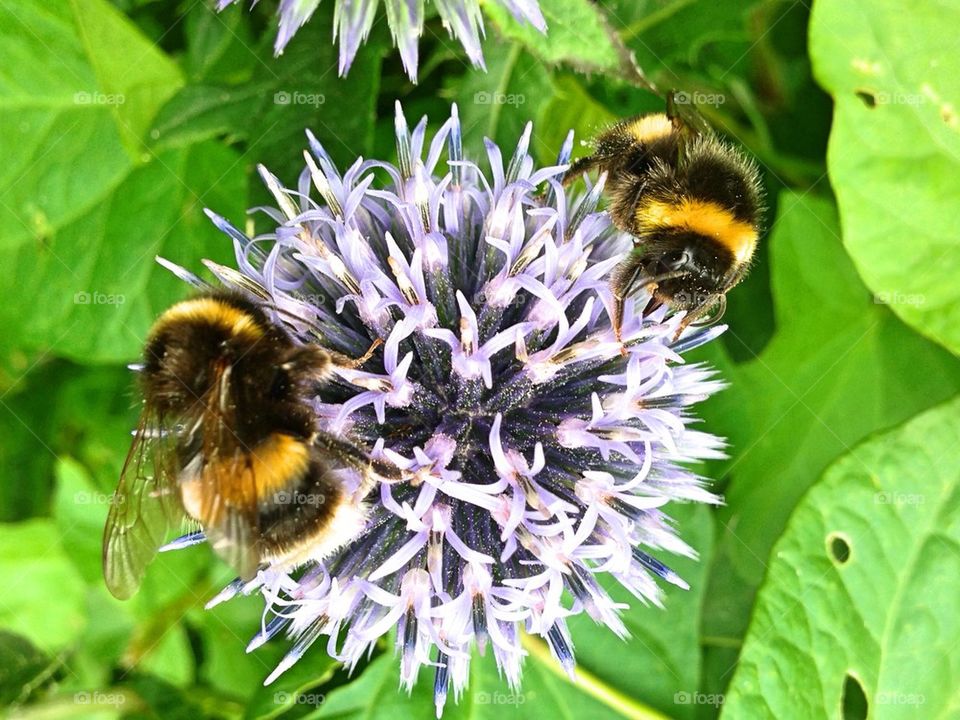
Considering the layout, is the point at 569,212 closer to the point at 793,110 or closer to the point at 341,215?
the point at 341,215

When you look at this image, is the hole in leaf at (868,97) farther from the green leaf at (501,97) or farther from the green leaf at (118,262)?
the green leaf at (118,262)

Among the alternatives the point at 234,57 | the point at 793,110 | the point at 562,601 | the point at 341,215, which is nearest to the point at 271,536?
the point at 341,215

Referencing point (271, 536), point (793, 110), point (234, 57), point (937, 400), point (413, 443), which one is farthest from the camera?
point (793, 110)

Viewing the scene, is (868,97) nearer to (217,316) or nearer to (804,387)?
(804,387)

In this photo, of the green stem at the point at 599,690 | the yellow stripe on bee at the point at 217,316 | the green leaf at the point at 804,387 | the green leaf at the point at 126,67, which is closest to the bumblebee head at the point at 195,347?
the yellow stripe on bee at the point at 217,316

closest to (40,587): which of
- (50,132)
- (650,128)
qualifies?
(50,132)

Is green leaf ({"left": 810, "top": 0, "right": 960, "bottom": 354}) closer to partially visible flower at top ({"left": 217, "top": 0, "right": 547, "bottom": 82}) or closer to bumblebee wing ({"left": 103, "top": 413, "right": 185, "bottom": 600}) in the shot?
partially visible flower at top ({"left": 217, "top": 0, "right": 547, "bottom": 82})
